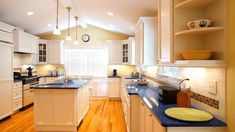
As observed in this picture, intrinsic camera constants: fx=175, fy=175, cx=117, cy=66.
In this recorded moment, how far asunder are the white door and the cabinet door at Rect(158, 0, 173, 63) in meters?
3.55

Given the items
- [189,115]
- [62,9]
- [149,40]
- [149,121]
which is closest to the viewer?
[189,115]

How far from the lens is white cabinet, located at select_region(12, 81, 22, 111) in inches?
182

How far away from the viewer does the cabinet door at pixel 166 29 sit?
1.93 m

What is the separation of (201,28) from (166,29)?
566mm

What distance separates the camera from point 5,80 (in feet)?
13.4

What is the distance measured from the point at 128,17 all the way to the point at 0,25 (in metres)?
2.99

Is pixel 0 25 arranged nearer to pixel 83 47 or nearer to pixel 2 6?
pixel 2 6

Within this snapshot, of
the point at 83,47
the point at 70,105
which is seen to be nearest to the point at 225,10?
the point at 70,105

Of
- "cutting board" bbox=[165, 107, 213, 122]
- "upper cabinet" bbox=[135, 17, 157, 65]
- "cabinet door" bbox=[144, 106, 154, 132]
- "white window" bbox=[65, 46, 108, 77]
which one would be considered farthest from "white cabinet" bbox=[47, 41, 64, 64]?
"cutting board" bbox=[165, 107, 213, 122]

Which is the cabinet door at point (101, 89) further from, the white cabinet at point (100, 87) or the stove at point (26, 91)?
the stove at point (26, 91)

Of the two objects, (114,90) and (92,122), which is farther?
(114,90)

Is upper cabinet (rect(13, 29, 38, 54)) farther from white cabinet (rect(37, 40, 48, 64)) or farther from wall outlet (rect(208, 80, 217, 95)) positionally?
wall outlet (rect(208, 80, 217, 95))

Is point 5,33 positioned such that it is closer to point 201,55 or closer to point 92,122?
point 92,122

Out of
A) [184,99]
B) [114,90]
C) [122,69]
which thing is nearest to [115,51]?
[122,69]
